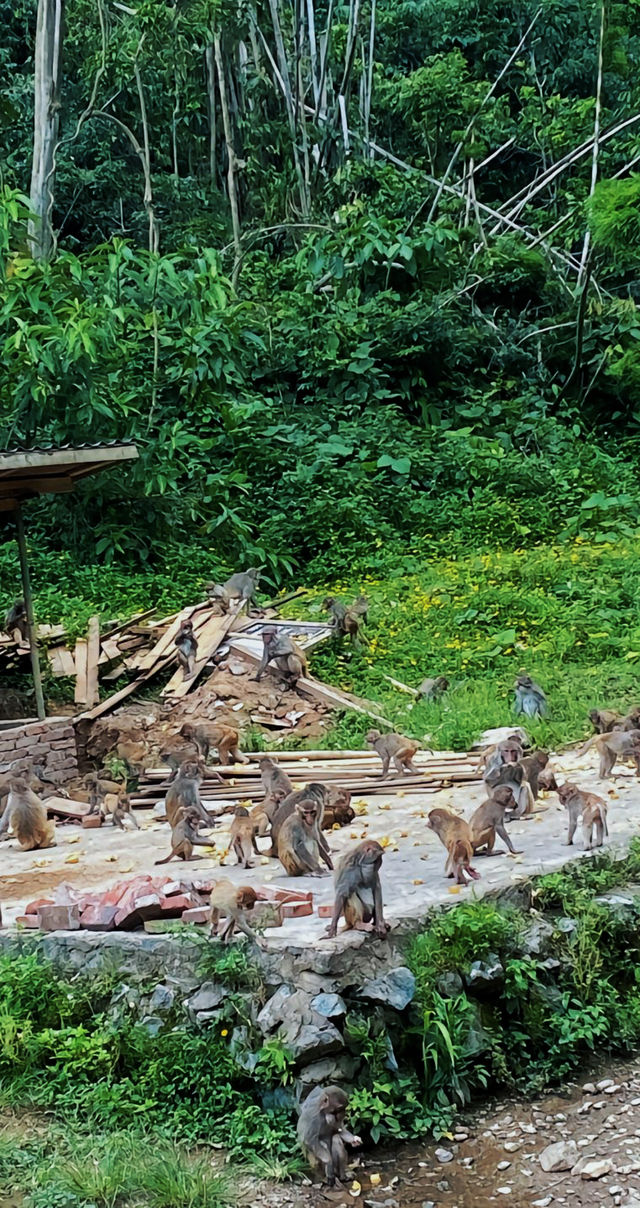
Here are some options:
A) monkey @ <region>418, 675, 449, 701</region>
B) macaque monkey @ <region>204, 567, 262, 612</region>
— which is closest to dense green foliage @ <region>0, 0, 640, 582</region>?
macaque monkey @ <region>204, 567, 262, 612</region>

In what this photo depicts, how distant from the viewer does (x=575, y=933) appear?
6410 mm

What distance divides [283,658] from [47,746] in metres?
2.45

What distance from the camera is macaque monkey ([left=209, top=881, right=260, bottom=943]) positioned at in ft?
19.6

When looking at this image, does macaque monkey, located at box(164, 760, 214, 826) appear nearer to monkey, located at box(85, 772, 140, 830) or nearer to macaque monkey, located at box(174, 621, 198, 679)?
monkey, located at box(85, 772, 140, 830)

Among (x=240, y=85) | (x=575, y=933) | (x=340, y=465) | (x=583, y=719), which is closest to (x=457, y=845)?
(x=575, y=933)

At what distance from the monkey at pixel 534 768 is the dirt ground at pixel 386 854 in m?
0.18

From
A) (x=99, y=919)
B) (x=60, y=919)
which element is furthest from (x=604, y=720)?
(x=60, y=919)

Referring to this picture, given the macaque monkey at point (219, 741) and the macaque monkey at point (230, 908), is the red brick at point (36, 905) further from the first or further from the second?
the macaque monkey at point (219, 741)

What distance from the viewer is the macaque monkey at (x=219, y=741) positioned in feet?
32.9

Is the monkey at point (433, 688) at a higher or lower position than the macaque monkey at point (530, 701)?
lower

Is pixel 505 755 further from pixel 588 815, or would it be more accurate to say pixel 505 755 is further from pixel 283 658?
pixel 283 658

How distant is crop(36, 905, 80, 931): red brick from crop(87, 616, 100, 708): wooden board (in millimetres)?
5559

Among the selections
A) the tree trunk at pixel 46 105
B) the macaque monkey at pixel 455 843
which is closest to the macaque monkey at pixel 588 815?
the macaque monkey at pixel 455 843

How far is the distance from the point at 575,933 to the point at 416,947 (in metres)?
0.99
